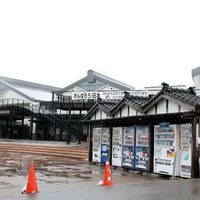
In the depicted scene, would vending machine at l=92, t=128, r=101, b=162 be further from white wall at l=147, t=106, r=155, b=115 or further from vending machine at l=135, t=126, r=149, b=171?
white wall at l=147, t=106, r=155, b=115

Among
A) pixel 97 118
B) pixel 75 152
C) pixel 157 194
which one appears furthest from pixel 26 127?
pixel 157 194

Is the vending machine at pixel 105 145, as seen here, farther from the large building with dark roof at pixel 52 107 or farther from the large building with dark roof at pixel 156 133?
the large building with dark roof at pixel 52 107

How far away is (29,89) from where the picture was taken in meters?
63.4

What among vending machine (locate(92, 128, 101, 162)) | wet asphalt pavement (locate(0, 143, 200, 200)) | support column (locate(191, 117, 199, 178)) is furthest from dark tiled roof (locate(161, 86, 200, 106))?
vending machine (locate(92, 128, 101, 162))

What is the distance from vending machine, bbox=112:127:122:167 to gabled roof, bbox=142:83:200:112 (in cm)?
266

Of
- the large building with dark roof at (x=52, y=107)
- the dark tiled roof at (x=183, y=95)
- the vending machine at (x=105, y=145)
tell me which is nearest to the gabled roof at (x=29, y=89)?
the large building with dark roof at (x=52, y=107)

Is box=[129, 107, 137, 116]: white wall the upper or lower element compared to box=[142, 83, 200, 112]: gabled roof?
lower

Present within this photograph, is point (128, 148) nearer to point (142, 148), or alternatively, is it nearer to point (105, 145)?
point (142, 148)

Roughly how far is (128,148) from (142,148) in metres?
1.23

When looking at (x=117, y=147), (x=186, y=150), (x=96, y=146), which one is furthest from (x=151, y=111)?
(x=96, y=146)

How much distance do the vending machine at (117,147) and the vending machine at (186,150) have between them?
460 cm

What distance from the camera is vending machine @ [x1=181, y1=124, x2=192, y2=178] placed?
1418 centimetres

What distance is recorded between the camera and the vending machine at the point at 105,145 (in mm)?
19969

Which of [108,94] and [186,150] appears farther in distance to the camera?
[108,94]
